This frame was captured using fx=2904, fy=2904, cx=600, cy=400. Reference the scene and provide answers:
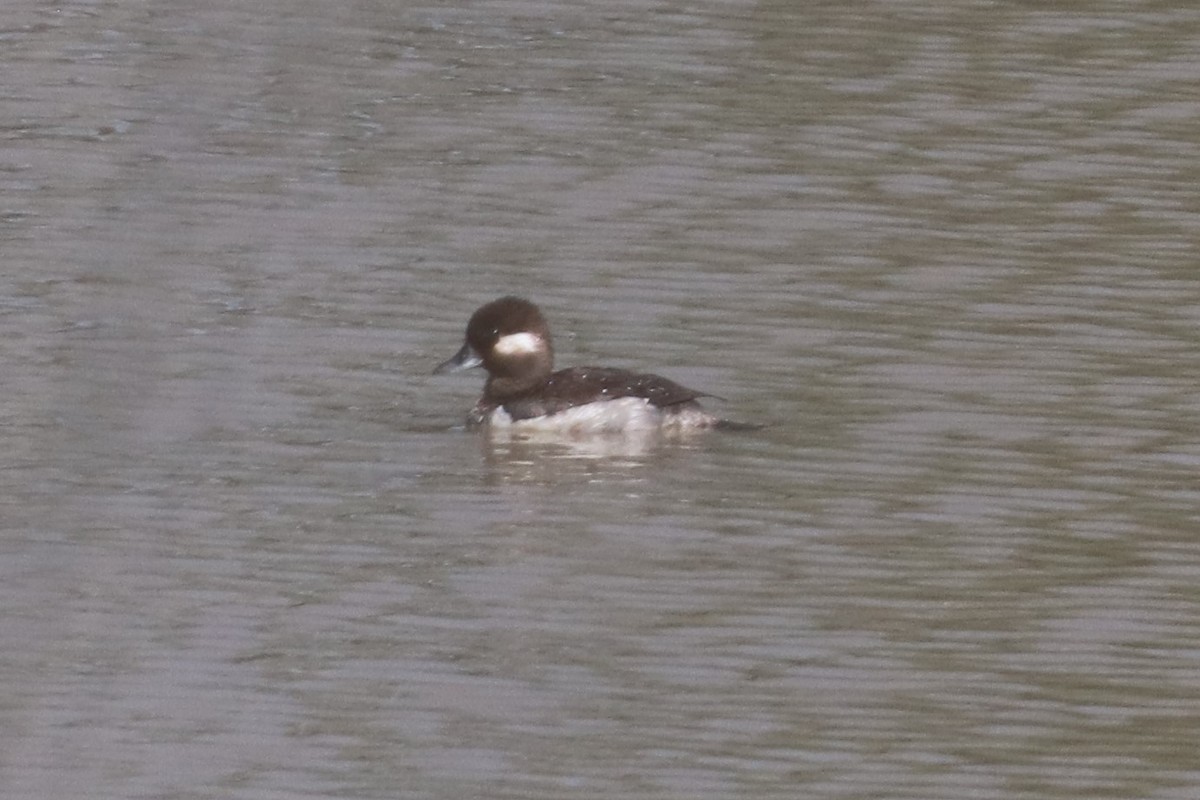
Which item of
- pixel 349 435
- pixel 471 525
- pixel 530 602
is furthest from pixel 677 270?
pixel 530 602

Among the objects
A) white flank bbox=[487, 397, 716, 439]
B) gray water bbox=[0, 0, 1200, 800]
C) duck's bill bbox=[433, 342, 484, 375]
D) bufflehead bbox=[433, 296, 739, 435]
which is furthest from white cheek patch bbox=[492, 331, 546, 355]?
gray water bbox=[0, 0, 1200, 800]

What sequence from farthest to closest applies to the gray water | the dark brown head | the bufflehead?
1. the dark brown head
2. the bufflehead
3. the gray water

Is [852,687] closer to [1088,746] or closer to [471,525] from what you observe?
[1088,746]

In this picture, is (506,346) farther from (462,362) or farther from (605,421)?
(605,421)

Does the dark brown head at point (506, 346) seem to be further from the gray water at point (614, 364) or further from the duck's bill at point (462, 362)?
the gray water at point (614, 364)

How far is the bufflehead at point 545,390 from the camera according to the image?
38.1 ft

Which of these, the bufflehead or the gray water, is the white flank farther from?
the gray water

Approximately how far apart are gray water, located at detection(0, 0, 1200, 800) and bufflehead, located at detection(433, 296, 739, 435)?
17 centimetres

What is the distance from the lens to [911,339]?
12555 millimetres

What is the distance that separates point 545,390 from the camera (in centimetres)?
1204

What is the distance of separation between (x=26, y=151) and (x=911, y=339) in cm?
535

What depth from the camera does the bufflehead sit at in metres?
11.6

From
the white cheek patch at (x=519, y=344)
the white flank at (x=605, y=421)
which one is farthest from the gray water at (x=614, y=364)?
the white cheek patch at (x=519, y=344)

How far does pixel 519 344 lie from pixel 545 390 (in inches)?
14.2
